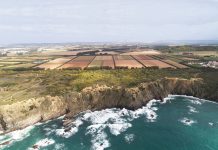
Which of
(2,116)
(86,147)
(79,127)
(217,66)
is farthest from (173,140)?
(217,66)

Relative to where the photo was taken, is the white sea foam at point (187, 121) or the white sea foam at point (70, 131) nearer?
the white sea foam at point (70, 131)

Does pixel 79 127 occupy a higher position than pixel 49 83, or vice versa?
pixel 49 83

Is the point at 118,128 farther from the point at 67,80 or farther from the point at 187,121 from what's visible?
the point at 67,80

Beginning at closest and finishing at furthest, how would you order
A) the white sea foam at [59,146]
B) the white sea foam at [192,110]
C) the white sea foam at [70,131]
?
1. the white sea foam at [59,146]
2. the white sea foam at [70,131]
3. the white sea foam at [192,110]

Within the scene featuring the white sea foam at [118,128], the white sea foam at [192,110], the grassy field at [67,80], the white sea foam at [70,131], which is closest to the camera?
the white sea foam at [70,131]

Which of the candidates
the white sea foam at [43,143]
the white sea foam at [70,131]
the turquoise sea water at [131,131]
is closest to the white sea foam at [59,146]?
the turquoise sea water at [131,131]

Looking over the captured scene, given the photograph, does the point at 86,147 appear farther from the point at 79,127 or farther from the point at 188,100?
the point at 188,100

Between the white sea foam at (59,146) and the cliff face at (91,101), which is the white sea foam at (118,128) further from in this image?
the white sea foam at (59,146)
